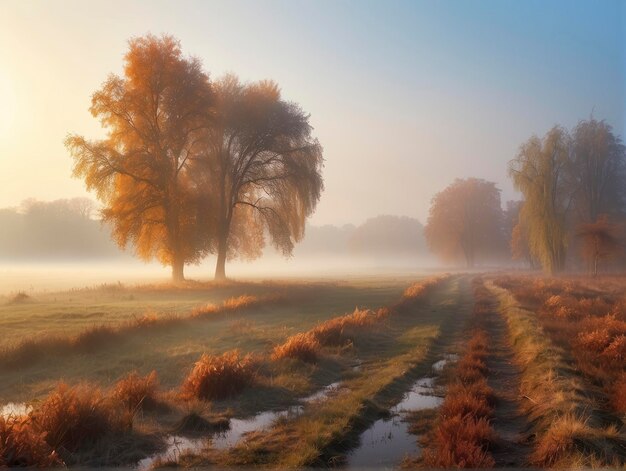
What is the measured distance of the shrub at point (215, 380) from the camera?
9.59 meters

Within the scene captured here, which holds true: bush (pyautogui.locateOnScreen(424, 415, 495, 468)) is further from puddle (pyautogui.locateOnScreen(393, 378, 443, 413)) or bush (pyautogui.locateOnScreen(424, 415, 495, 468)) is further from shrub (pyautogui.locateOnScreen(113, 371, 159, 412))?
shrub (pyautogui.locateOnScreen(113, 371, 159, 412))

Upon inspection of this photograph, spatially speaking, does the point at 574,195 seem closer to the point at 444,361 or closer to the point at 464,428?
the point at 444,361

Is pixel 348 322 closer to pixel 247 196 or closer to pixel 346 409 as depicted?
pixel 346 409

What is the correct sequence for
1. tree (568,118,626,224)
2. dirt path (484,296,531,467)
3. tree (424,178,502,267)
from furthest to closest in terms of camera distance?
tree (424,178,502,267), tree (568,118,626,224), dirt path (484,296,531,467)

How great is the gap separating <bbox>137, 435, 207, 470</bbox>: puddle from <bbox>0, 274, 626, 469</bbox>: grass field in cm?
3

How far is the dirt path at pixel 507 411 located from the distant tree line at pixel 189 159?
2376cm

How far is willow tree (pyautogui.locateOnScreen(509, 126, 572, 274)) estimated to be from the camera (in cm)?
4878

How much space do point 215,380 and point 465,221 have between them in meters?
87.4

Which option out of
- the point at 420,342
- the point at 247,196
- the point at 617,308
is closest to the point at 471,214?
the point at 247,196

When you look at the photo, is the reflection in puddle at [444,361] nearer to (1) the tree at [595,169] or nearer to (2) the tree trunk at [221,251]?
(2) the tree trunk at [221,251]

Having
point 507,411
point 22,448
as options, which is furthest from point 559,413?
point 22,448

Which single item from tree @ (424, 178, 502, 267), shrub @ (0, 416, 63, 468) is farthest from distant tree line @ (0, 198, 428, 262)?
shrub @ (0, 416, 63, 468)

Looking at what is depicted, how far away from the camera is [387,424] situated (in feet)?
27.7

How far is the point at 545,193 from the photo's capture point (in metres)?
49.1
